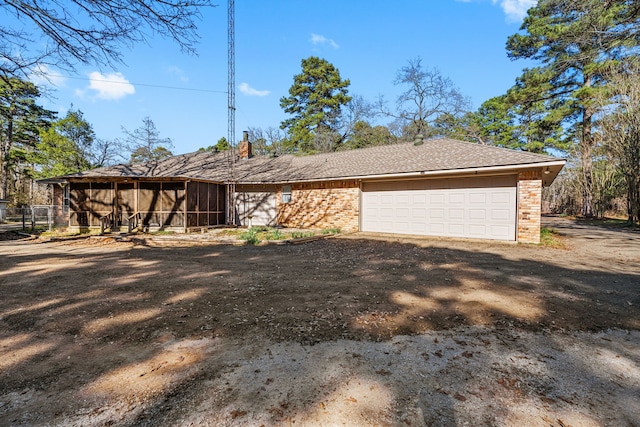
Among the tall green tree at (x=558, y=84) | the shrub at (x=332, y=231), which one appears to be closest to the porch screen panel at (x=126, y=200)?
the shrub at (x=332, y=231)

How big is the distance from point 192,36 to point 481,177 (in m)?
9.98

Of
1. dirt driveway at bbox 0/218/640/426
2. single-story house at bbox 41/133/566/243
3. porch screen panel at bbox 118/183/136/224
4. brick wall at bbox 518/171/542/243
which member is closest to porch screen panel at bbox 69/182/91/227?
single-story house at bbox 41/133/566/243

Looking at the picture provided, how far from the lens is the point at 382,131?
31.0 meters

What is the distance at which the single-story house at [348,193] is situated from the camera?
10133mm

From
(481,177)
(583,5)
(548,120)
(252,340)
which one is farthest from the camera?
(548,120)

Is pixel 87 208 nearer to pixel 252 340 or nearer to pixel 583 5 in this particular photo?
pixel 252 340

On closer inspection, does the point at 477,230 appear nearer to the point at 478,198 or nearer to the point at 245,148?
the point at 478,198

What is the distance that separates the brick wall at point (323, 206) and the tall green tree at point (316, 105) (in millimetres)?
16846

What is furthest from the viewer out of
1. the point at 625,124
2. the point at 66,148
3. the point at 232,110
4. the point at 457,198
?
the point at 66,148

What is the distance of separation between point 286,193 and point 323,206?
2408 millimetres

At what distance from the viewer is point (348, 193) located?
44.6 feet

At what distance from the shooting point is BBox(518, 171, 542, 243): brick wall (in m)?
9.49

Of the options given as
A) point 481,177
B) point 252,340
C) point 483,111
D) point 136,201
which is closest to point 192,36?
point 252,340

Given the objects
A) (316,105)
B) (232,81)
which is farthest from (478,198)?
(316,105)
